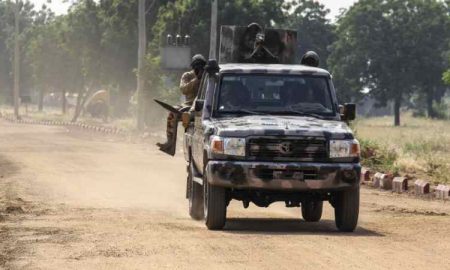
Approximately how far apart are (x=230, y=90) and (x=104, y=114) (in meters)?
73.0

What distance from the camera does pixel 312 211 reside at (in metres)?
15.7

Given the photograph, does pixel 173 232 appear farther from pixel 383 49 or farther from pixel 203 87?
pixel 383 49

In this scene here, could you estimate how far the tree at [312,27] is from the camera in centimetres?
11419

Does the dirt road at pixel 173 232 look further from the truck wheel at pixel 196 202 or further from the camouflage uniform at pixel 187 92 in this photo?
the camouflage uniform at pixel 187 92

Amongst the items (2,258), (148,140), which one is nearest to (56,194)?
(2,258)

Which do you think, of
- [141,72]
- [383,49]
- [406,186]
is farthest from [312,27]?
[406,186]

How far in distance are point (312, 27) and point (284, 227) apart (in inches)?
4052

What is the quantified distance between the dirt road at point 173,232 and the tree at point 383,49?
75.8 meters

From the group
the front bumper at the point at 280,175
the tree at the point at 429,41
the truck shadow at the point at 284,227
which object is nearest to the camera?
the front bumper at the point at 280,175

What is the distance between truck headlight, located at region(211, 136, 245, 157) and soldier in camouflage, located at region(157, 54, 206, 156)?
4.04 meters

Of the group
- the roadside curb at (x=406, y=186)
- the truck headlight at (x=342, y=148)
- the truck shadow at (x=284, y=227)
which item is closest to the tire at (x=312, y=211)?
the truck shadow at (x=284, y=227)

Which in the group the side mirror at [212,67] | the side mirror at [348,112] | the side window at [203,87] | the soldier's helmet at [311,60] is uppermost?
the soldier's helmet at [311,60]

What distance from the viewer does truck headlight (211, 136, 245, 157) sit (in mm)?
13188

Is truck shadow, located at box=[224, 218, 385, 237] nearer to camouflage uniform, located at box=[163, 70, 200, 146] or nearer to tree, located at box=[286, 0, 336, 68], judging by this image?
→ camouflage uniform, located at box=[163, 70, 200, 146]
